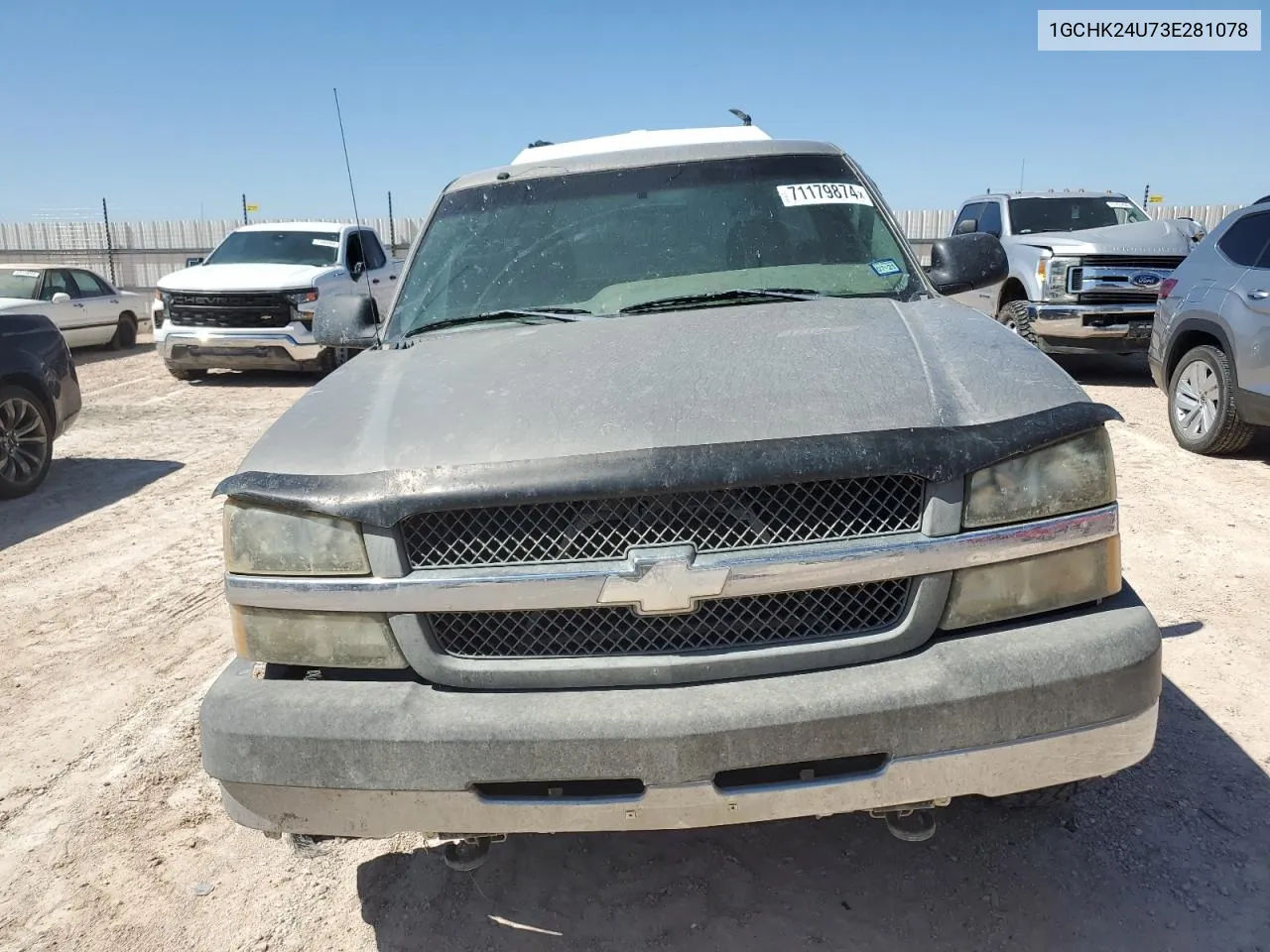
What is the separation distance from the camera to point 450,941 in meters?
2.52

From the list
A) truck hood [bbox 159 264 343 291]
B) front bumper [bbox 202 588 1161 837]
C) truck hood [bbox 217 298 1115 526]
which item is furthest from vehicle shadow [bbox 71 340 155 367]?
front bumper [bbox 202 588 1161 837]

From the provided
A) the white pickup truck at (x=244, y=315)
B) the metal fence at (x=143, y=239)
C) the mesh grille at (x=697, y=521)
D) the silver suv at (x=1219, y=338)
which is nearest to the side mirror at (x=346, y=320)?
the mesh grille at (x=697, y=521)

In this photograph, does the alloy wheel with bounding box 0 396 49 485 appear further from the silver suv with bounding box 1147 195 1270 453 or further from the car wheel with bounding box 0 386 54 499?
the silver suv with bounding box 1147 195 1270 453

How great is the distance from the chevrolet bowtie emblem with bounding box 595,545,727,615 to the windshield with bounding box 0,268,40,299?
15.2m

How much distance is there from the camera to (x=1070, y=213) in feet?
38.6

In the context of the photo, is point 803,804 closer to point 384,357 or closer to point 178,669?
point 384,357

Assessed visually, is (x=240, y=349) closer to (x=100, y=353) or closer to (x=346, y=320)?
(x=100, y=353)

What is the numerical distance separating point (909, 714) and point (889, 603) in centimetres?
25

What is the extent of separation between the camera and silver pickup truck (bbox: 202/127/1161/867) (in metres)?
2.01

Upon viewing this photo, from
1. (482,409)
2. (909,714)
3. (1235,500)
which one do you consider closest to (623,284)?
(482,409)

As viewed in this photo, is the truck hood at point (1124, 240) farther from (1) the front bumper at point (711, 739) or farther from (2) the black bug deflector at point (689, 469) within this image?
(1) the front bumper at point (711, 739)

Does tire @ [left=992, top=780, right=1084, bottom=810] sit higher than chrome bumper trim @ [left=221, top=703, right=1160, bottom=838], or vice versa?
chrome bumper trim @ [left=221, top=703, right=1160, bottom=838]

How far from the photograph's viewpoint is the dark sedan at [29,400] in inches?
283

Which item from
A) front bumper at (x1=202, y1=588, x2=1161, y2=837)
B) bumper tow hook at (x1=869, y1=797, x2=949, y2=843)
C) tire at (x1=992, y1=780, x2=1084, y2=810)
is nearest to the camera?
front bumper at (x1=202, y1=588, x2=1161, y2=837)
